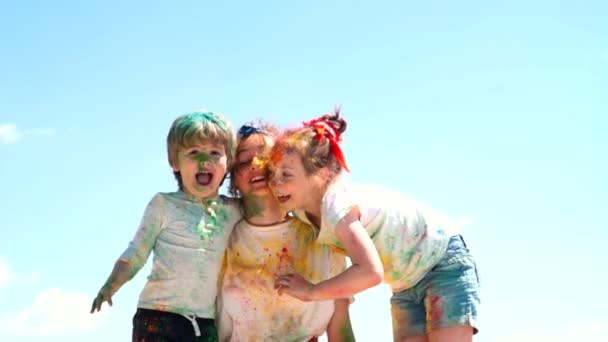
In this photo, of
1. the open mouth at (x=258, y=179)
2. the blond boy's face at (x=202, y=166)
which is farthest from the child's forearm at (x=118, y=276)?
the open mouth at (x=258, y=179)

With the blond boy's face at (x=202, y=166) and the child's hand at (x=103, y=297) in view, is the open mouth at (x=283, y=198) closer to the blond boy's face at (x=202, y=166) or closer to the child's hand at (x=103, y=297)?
the blond boy's face at (x=202, y=166)

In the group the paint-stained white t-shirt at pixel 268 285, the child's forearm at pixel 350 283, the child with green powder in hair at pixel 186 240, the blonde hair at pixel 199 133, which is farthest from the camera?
the paint-stained white t-shirt at pixel 268 285

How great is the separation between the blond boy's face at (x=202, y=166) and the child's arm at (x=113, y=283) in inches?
26.2

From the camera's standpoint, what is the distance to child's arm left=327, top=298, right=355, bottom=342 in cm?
547

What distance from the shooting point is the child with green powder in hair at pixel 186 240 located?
5.12m

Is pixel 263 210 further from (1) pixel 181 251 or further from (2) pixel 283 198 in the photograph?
(1) pixel 181 251

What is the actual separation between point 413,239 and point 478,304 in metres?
0.60

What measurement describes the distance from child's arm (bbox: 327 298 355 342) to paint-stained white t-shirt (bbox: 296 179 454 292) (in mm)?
373

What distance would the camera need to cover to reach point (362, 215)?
16.8 feet

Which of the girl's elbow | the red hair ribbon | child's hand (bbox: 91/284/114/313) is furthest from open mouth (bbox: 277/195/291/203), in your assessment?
child's hand (bbox: 91/284/114/313)

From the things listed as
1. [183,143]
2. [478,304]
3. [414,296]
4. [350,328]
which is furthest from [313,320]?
[183,143]

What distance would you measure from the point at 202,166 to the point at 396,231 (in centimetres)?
131


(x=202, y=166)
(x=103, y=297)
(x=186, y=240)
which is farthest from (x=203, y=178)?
(x=103, y=297)

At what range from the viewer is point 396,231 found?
5191 millimetres
